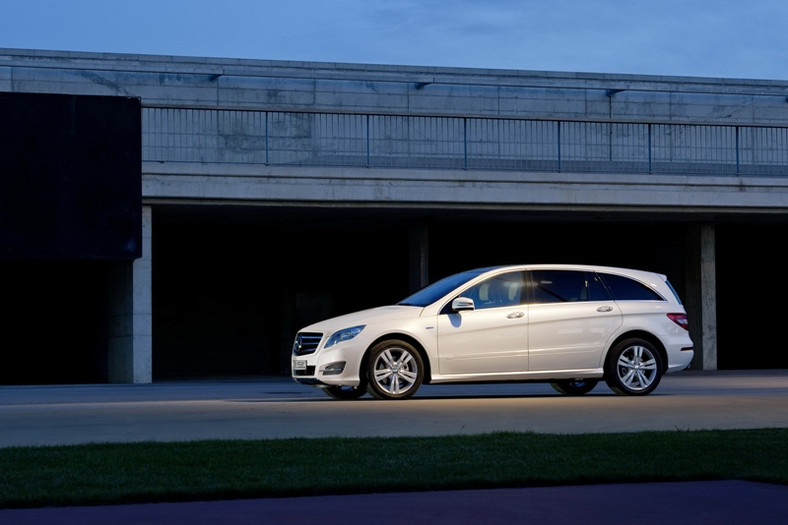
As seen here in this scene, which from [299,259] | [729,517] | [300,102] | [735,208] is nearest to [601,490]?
[729,517]

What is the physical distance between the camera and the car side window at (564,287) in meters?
16.4

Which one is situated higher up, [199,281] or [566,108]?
[566,108]

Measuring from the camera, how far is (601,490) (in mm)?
7355

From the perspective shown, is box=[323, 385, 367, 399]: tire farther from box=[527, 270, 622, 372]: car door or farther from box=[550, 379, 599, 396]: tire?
box=[550, 379, 599, 396]: tire

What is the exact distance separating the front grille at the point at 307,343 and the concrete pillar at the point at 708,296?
49.2 ft

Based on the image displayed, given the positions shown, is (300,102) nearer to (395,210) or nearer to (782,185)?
(395,210)

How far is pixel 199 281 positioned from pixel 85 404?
755 inches

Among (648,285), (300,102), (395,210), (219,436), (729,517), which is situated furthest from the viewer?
(300,102)

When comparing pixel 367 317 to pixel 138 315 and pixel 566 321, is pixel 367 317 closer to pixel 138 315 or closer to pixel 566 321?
pixel 566 321

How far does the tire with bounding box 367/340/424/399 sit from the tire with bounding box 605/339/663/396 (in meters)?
2.54

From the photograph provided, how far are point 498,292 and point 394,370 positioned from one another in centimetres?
173

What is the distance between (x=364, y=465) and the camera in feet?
27.3

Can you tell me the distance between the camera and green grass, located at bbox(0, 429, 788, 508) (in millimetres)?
7281

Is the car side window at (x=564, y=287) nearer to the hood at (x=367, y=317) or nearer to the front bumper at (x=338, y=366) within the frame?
the hood at (x=367, y=317)
